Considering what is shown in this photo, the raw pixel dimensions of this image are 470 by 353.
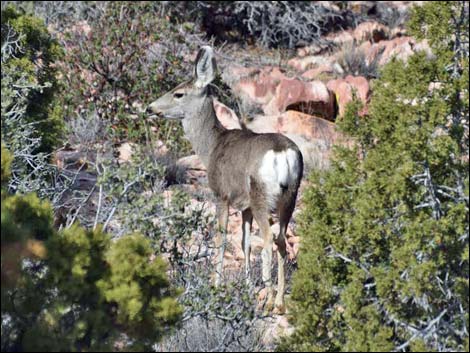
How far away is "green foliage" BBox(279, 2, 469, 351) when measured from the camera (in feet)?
21.0

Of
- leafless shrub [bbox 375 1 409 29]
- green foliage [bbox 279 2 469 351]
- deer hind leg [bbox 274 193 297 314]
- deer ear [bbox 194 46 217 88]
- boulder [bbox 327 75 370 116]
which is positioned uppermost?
green foliage [bbox 279 2 469 351]

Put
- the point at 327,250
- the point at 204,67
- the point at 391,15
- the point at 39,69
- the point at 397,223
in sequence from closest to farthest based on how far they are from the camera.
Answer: the point at 397,223 < the point at 327,250 < the point at 39,69 < the point at 204,67 < the point at 391,15

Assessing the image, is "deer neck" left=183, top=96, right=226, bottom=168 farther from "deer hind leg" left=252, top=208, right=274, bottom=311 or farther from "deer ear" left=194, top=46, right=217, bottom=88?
"deer hind leg" left=252, top=208, right=274, bottom=311

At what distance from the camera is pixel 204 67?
1117 cm

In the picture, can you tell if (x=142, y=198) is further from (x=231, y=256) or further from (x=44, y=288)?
(x=231, y=256)

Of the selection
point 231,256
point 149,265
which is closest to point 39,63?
point 231,256

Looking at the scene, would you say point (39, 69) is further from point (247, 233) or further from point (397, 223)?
point (397, 223)

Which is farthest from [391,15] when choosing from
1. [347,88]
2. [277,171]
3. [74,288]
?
[74,288]

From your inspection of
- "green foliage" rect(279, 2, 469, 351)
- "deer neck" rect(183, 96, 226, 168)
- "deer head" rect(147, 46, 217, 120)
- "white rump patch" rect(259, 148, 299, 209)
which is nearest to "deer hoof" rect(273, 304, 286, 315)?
"white rump patch" rect(259, 148, 299, 209)

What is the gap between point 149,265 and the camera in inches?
243

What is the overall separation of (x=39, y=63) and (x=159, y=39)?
435cm

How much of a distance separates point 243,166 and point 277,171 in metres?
0.57

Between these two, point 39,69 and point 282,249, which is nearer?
point 282,249

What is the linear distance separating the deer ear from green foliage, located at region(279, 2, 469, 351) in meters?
4.22
